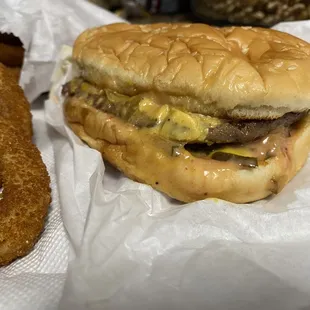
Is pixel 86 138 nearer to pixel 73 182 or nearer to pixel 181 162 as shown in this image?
pixel 73 182

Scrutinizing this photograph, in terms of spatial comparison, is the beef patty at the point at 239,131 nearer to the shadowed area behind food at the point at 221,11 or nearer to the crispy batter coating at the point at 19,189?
the crispy batter coating at the point at 19,189

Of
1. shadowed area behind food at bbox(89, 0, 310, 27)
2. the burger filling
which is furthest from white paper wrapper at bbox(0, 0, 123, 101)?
the burger filling

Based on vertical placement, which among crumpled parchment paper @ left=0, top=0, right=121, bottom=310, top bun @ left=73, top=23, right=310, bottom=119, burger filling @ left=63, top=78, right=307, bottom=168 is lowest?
crumpled parchment paper @ left=0, top=0, right=121, bottom=310

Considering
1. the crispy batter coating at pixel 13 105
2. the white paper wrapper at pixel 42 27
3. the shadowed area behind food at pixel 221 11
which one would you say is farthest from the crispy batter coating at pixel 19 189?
the shadowed area behind food at pixel 221 11

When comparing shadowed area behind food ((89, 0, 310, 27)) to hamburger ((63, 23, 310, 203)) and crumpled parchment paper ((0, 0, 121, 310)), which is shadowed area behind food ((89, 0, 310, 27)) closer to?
crumpled parchment paper ((0, 0, 121, 310))

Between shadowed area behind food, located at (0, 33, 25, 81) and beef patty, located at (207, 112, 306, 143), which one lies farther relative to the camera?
shadowed area behind food, located at (0, 33, 25, 81)

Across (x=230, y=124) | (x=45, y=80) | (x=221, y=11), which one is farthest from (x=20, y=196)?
(x=221, y=11)
